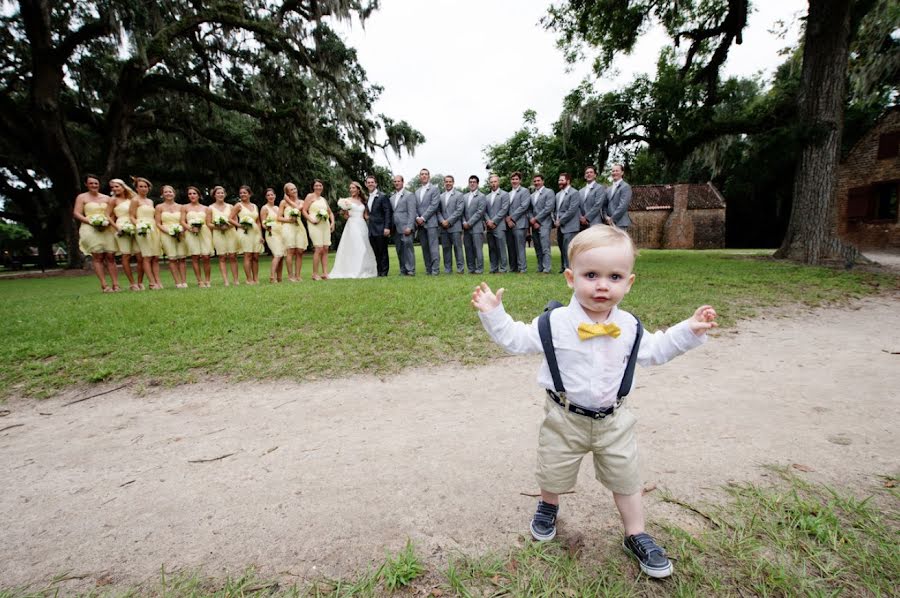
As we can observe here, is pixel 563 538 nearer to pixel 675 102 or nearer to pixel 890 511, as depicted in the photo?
pixel 890 511

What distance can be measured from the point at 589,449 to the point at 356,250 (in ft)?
33.7

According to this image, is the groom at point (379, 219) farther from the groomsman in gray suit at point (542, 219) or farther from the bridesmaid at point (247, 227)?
the groomsman in gray suit at point (542, 219)

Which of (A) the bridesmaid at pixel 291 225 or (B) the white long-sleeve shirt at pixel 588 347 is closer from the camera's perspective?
(B) the white long-sleeve shirt at pixel 588 347

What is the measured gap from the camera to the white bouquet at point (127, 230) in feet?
29.1

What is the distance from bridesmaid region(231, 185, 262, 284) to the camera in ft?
32.1

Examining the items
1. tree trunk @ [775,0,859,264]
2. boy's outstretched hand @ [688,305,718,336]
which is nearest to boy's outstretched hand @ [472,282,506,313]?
boy's outstretched hand @ [688,305,718,336]

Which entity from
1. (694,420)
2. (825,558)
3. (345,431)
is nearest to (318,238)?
(345,431)

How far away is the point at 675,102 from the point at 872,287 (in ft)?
26.3

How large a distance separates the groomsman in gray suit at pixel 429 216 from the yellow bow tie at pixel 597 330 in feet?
31.0

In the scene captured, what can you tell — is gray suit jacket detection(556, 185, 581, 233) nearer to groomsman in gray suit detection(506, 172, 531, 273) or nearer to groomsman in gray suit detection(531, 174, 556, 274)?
groomsman in gray suit detection(531, 174, 556, 274)

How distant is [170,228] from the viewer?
9352 mm

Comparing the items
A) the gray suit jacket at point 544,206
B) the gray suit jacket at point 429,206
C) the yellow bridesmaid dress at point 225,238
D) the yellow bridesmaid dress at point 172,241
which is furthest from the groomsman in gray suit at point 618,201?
the yellow bridesmaid dress at point 172,241

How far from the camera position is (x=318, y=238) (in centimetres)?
1072

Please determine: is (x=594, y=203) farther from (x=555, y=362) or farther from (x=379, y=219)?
(x=555, y=362)
